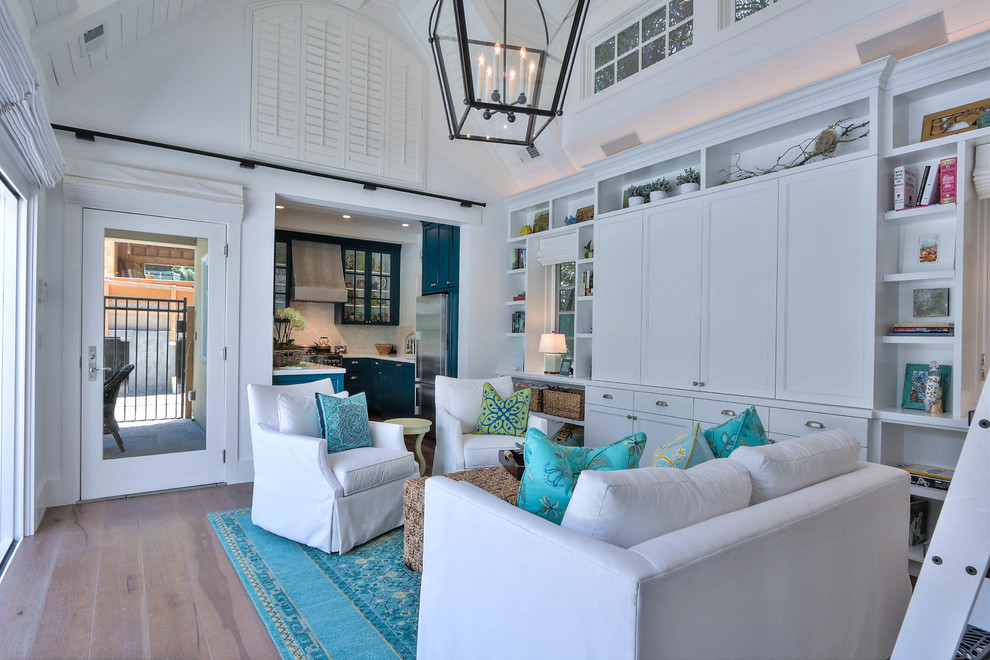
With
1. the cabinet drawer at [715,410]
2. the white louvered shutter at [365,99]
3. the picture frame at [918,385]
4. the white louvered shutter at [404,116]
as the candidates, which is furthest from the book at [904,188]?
the white louvered shutter at [365,99]

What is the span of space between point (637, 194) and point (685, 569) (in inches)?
146

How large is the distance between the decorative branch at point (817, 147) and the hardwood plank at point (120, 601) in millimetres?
4131

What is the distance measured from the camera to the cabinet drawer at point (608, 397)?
4.26 meters

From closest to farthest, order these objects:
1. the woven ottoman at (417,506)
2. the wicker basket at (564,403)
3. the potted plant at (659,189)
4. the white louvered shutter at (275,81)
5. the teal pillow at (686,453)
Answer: the teal pillow at (686,453) → the woven ottoman at (417,506) → the potted plant at (659,189) → the white louvered shutter at (275,81) → the wicker basket at (564,403)

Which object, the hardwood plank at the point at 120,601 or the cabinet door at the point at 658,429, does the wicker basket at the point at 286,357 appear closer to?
the hardwood plank at the point at 120,601

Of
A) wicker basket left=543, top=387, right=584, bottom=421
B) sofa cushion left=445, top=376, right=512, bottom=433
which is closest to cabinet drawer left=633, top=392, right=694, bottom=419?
wicker basket left=543, top=387, right=584, bottom=421

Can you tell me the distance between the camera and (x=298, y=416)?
3.48m

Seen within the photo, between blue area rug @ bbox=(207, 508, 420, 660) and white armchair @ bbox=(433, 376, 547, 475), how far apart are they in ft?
2.52

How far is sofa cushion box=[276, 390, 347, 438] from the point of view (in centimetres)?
344

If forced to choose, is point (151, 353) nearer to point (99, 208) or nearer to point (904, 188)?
point (99, 208)

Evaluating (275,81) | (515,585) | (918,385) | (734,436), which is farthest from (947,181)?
(275,81)

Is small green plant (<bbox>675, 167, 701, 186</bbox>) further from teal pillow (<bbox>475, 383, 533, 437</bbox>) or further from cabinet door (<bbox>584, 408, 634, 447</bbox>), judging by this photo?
teal pillow (<bbox>475, 383, 533, 437</bbox>)

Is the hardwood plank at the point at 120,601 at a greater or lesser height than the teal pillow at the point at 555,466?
lesser

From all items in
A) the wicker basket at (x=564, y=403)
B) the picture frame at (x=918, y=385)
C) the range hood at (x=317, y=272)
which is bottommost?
the wicker basket at (x=564, y=403)
